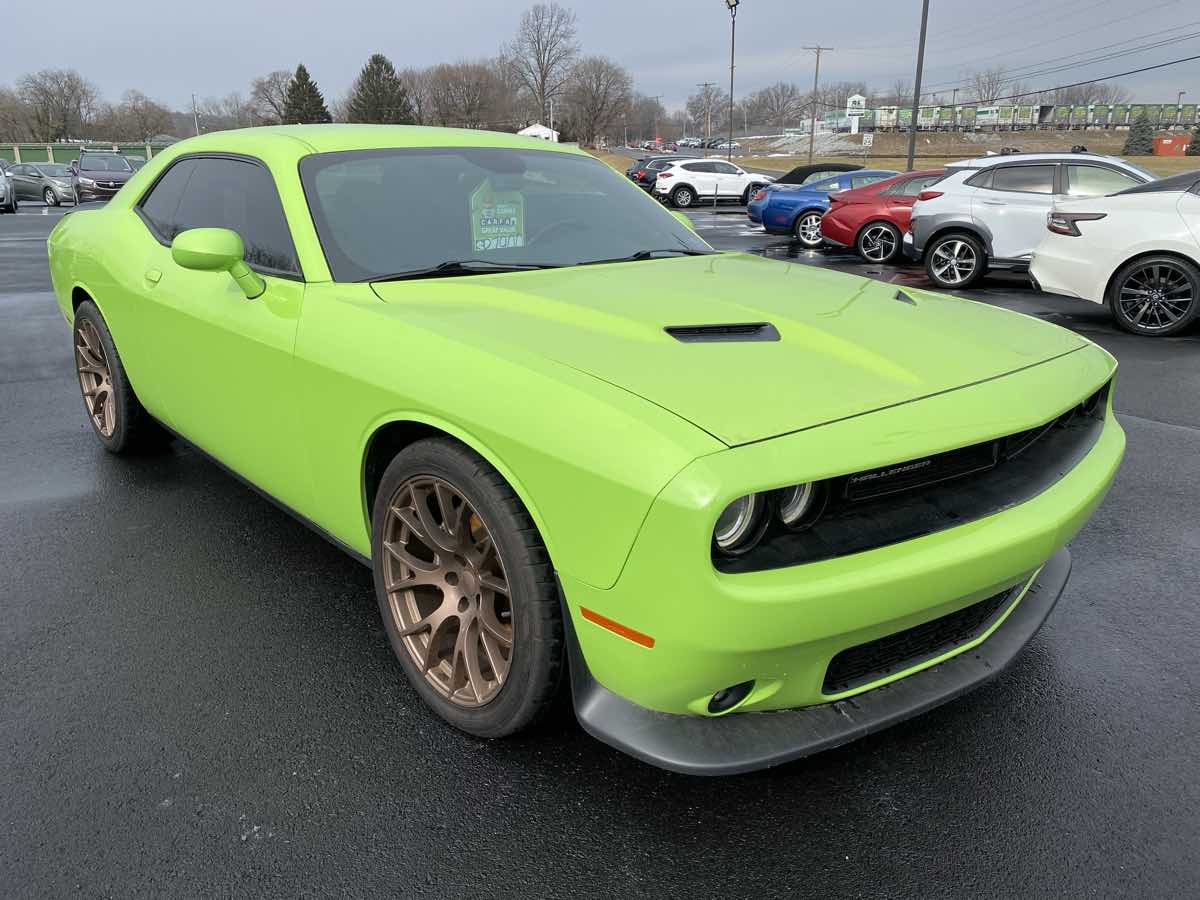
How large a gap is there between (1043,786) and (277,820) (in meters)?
1.82

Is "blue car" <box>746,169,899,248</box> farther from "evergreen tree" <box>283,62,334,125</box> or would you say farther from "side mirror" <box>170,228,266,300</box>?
"evergreen tree" <box>283,62,334,125</box>

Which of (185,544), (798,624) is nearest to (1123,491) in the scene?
(798,624)

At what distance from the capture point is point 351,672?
265cm

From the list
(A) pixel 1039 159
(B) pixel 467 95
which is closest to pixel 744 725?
(A) pixel 1039 159

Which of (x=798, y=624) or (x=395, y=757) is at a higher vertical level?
(x=798, y=624)

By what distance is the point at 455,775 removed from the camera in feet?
7.20

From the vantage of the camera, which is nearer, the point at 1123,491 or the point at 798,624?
the point at 798,624

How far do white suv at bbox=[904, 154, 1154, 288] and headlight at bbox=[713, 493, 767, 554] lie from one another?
9.53 meters

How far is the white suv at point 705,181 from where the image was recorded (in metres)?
25.8

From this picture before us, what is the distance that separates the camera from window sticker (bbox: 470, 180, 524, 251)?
303 centimetres

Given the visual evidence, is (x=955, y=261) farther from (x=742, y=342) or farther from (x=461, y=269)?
(x=742, y=342)

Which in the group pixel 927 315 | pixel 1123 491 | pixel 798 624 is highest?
pixel 927 315

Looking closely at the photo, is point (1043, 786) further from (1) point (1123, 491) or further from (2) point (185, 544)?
(2) point (185, 544)

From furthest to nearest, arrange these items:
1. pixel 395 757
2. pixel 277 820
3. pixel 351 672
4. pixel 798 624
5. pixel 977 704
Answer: pixel 351 672 < pixel 977 704 < pixel 395 757 < pixel 277 820 < pixel 798 624
